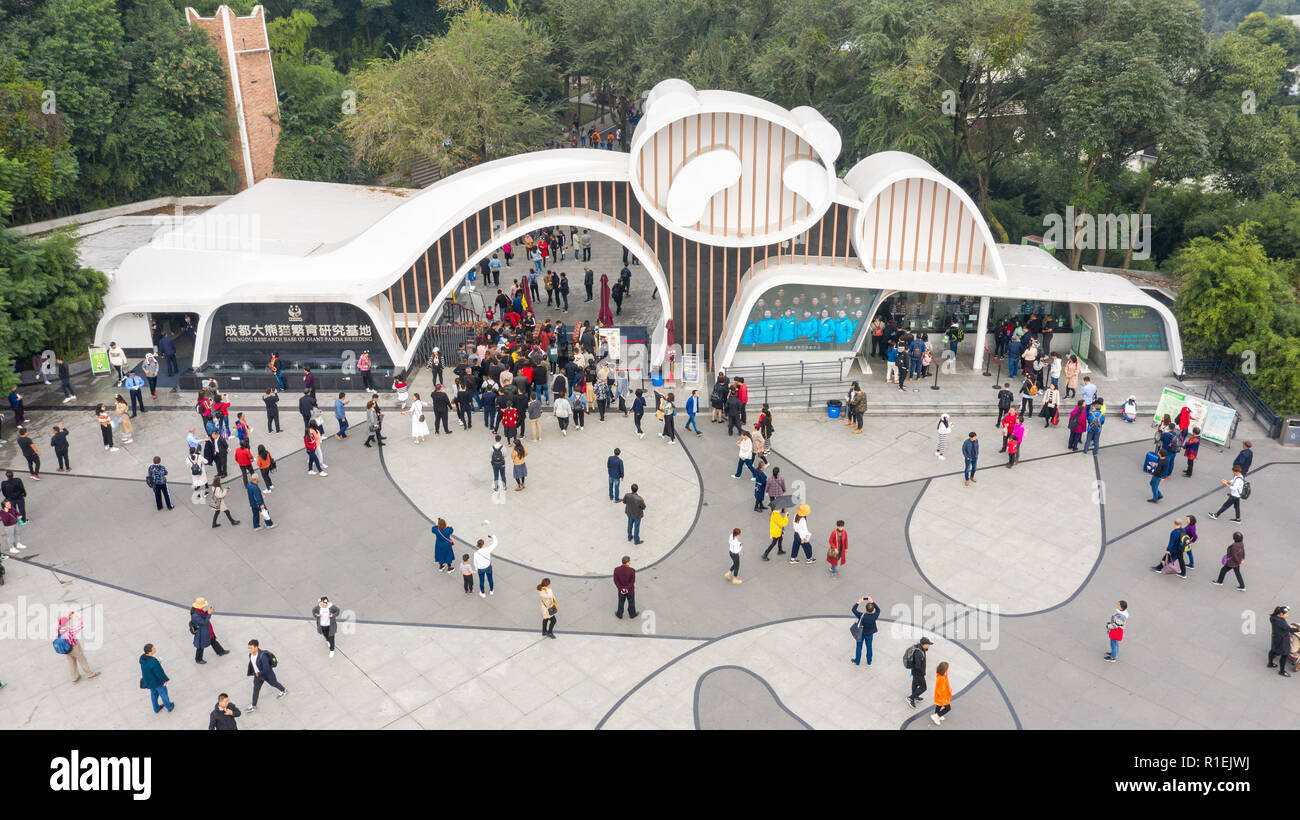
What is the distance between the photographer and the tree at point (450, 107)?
40.2 metres

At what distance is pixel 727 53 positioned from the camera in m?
39.7

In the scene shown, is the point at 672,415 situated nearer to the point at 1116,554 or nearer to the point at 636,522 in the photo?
the point at 636,522

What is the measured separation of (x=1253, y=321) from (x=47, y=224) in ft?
125

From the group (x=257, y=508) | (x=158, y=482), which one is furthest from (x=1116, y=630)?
(x=158, y=482)

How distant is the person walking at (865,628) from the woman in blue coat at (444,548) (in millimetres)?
7261


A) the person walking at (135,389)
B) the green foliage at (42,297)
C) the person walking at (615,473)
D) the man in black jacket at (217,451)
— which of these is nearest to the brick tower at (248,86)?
the green foliage at (42,297)

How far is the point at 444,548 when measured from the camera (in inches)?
734

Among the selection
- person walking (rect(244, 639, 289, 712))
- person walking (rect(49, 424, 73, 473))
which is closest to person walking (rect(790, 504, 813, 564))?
person walking (rect(244, 639, 289, 712))

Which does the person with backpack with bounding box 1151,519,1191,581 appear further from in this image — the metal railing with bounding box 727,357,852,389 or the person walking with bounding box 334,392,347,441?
the person walking with bounding box 334,392,347,441

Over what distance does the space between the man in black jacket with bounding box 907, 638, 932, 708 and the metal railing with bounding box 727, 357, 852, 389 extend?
1227 cm

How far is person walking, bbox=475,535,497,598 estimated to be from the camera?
17.8 m

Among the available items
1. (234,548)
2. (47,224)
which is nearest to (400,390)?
(234,548)

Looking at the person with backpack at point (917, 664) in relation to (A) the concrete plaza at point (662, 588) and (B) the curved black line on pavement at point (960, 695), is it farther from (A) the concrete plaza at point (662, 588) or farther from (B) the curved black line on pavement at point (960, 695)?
(A) the concrete plaza at point (662, 588)

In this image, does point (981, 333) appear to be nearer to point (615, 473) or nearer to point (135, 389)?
point (615, 473)
